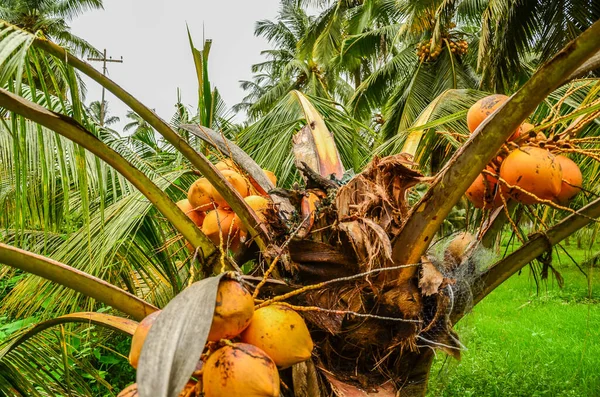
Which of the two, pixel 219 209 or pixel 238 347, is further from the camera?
pixel 219 209

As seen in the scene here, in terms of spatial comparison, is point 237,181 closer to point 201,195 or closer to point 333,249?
point 201,195

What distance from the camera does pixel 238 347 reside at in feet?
2.80

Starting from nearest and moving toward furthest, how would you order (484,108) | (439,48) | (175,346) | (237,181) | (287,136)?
1. (175,346)
2. (484,108)
3. (237,181)
4. (287,136)
5. (439,48)

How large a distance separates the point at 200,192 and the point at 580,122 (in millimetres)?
1065

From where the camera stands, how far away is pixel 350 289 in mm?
1417

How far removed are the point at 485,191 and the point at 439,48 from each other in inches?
406

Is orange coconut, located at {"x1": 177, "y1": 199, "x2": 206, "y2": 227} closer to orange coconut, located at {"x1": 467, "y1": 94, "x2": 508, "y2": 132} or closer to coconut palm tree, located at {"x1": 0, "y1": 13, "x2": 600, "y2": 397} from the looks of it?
coconut palm tree, located at {"x1": 0, "y1": 13, "x2": 600, "y2": 397}

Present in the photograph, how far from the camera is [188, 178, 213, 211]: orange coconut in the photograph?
1548 mm

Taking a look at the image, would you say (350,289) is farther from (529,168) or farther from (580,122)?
(580,122)

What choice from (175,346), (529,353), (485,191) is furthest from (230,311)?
(529,353)

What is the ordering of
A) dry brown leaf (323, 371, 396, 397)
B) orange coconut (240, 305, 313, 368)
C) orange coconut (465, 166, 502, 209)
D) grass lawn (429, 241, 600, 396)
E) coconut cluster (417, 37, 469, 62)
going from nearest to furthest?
orange coconut (240, 305, 313, 368)
dry brown leaf (323, 371, 396, 397)
orange coconut (465, 166, 502, 209)
grass lawn (429, 241, 600, 396)
coconut cluster (417, 37, 469, 62)

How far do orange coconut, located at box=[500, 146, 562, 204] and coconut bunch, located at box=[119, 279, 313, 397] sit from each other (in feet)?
2.39

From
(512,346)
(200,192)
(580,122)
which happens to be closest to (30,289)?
(200,192)

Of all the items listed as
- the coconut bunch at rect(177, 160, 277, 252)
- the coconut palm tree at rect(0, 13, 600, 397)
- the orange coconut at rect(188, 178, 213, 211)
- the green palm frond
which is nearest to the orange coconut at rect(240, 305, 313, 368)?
the coconut palm tree at rect(0, 13, 600, 397)
